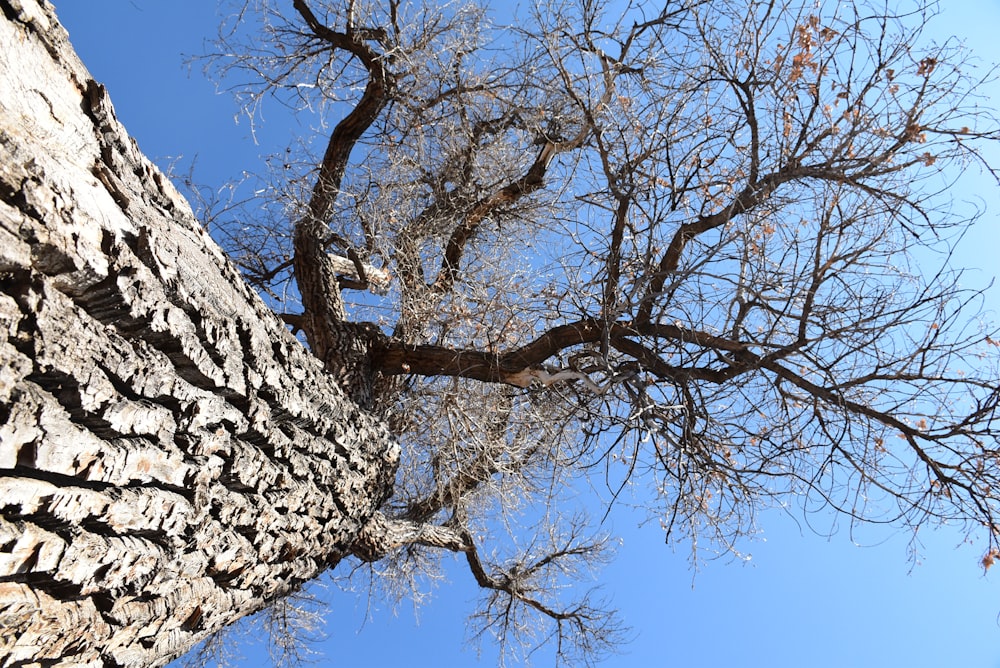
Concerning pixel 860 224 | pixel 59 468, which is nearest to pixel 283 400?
pixel 59 468

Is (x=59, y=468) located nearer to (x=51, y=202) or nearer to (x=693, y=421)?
(x=51, y=202)

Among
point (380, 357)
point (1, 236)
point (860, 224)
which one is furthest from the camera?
point (380, 357)

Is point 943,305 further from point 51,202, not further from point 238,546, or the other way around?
point 51,202

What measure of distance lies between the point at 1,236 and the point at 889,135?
396 centimetres

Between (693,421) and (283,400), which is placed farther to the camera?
(693,421)

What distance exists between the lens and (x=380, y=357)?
4.69m

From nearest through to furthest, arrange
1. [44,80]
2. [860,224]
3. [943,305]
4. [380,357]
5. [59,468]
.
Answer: [59,468] < [44,80] < [943,305] < [860,224] < [380,357]

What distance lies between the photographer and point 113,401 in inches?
62.0

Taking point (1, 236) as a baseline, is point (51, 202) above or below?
above

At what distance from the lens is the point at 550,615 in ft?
22.9

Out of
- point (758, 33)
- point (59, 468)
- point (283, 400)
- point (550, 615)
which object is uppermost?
point (758, 33)

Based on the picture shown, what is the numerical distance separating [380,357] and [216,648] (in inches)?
142

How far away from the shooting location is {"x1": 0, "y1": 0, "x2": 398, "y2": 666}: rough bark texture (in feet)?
4.40

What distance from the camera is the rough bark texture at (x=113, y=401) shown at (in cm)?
134
